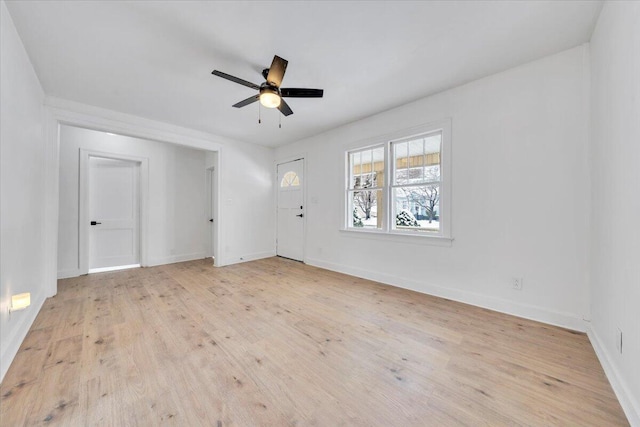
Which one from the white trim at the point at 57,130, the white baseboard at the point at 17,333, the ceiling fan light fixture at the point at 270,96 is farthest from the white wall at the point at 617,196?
the white trim at the point at 57,130

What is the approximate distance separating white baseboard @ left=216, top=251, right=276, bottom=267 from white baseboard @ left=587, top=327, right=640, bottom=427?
16.1 ft

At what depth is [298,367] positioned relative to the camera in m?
1.68

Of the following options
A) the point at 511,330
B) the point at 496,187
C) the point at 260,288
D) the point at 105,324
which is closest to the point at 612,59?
the point at 496,187

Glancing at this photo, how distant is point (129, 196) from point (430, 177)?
5414 millimetres

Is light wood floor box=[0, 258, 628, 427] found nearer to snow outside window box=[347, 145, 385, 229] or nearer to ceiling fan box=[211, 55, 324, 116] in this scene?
snow outside window box=[347, 145, 385, 229]

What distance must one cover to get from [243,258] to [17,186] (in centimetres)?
341

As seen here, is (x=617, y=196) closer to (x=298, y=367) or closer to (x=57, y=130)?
(x=298, y=367)

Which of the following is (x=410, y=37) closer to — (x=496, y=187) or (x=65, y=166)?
(x=496, y=187)

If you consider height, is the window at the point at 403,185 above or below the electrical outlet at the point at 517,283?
above

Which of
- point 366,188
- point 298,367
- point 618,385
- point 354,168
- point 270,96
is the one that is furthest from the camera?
point 354,168

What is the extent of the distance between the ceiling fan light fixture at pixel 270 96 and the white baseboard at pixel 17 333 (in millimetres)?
2656

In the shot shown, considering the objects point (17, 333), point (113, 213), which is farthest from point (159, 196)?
point (17, 333)

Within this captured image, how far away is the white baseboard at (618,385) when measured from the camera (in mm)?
1218

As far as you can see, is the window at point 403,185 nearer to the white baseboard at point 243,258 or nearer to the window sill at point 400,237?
the window sill at point 400,237
